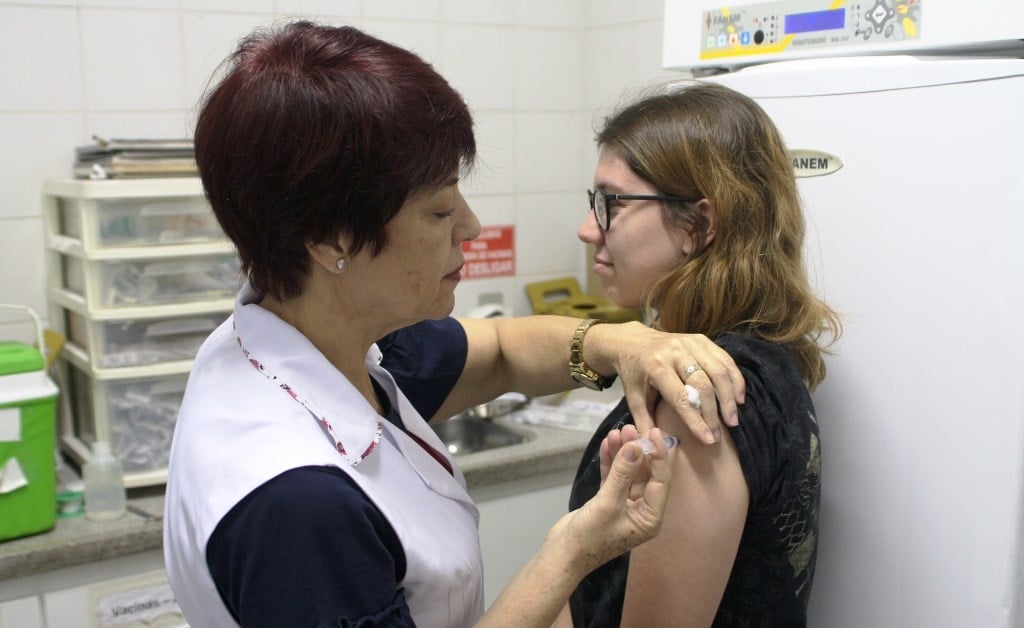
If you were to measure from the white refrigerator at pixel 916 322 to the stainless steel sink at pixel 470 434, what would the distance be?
114 centimetres

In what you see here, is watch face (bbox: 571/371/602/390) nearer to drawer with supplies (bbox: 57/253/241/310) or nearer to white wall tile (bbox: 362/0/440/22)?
drawer with supplies (bbox: 57/253/241/310)

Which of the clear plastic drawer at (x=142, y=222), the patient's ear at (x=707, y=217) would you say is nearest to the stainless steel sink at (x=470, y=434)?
the clear plastic drawer at (x=142, y=222)

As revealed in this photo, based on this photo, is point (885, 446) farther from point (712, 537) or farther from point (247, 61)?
point (247, 61)

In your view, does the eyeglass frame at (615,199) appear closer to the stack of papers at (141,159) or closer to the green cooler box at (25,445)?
the stack of papers at (141,159)

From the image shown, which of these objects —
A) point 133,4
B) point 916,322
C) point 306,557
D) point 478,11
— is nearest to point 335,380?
point 306,557

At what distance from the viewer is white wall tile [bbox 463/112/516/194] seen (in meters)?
2.71

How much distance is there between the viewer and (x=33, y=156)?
2.10m

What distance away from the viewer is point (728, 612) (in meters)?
1.12

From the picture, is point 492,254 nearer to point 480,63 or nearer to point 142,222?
point 480,63

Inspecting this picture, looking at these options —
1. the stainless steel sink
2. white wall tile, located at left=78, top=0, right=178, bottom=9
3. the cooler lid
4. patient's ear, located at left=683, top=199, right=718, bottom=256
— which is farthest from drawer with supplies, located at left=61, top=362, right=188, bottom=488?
patient's ear, located at left=683, top=199, right=718, bottom=256

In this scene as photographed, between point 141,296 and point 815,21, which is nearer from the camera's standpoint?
point 815,21

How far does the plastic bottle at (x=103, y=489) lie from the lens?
1.86 meters

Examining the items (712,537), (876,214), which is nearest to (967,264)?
(876,214)

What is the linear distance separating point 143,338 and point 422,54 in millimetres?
1105
